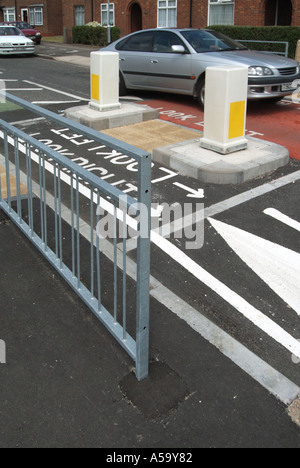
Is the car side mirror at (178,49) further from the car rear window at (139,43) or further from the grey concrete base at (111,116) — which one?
the grey concrete base at (111,116)

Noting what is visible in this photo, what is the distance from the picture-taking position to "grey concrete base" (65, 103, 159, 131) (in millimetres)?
8930

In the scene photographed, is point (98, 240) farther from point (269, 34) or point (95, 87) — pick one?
point (269, 34)

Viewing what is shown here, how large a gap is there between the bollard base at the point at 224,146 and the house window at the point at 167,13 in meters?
22.3

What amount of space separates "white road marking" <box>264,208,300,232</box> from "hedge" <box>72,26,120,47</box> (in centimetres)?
2758

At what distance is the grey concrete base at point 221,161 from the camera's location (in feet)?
20.7

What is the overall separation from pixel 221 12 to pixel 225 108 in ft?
66.1

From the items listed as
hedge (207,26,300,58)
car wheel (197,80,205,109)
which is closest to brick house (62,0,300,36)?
hedge (207,26,300,58)

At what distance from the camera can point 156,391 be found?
2848mm

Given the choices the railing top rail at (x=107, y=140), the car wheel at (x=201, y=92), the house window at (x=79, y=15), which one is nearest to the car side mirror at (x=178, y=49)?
the car wheel at (x=201, y=92)

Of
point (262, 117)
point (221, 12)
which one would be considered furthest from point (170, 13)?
point (262, 117)

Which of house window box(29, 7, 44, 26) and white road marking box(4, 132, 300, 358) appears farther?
house window box(29, 7, 44, 26)

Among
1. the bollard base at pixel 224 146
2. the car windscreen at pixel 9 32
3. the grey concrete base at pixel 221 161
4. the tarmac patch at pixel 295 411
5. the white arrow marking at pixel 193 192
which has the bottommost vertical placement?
the tarmac patch at pixel 295 411

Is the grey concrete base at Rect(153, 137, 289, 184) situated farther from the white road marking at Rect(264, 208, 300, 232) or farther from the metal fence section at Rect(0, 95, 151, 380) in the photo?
the metal fence section at Rect(0, 95, 151, 380)

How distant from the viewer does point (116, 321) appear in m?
3.20
